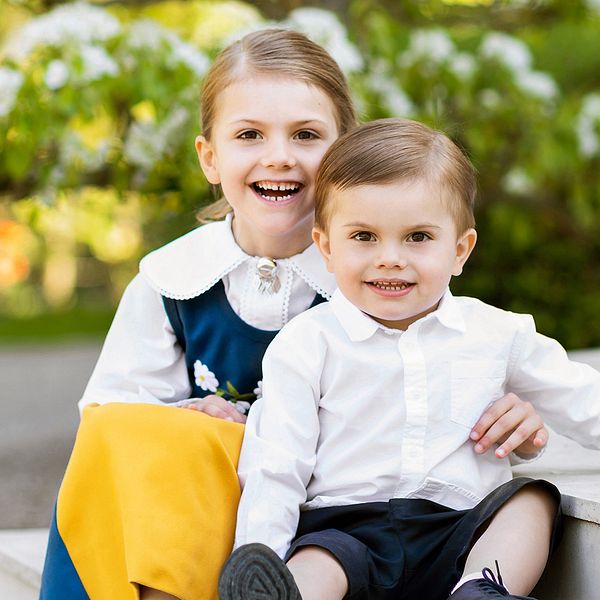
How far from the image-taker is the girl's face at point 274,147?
222 centimetres

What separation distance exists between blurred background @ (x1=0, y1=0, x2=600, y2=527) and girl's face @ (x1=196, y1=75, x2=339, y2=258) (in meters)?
0.40

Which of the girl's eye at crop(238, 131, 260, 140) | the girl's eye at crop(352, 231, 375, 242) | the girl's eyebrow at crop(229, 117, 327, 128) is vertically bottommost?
the girl's eye at crop(352, 231, 375, 242)

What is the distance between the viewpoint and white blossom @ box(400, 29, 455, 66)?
4.50m

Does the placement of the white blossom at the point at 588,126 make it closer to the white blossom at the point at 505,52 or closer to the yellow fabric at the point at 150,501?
the white blossom at the point at 505,52

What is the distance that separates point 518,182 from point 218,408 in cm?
329

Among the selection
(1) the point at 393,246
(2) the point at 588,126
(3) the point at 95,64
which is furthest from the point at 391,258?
(2) the point at 588,126

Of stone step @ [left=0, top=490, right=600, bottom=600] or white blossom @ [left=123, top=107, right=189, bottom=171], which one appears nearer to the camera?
stone step @ [left=0, top=490, right=600, bottom=600]

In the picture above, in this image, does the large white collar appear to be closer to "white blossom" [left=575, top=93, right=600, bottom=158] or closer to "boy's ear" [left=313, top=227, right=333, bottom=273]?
"boy's ear" [left=313, top=227, right=333, bottom=273]

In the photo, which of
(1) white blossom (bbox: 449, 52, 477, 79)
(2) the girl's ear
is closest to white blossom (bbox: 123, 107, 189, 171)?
(1) white blossom (bbox: 449, 52, 477, 79)

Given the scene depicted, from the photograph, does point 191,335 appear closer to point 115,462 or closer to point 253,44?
point 115,462

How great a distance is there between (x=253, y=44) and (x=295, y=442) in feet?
2.83

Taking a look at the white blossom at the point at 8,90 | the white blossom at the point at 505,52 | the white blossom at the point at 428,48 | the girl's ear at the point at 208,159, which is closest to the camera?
the girl's ear at the point at 208,159

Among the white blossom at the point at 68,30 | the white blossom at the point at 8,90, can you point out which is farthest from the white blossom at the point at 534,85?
the white blossom at the point at 8,90

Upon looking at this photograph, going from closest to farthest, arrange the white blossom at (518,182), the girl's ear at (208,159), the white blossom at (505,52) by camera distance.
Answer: the girl's ear at (208,159) < the white blossom at (505,52) < the white blossom at (518,182)
